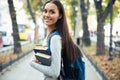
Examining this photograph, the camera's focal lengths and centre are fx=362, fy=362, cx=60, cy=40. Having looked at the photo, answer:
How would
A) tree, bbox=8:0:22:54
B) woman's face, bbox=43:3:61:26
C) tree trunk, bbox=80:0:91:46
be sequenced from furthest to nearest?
tree trunk, bbox=80:0:91:46 → tree, bbox=8:0:22:54 → woman's face, bbox=43:3:61:26

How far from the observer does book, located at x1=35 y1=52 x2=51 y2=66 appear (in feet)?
9.82

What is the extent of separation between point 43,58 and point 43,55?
30 millimetres

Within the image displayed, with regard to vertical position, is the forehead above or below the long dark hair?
above

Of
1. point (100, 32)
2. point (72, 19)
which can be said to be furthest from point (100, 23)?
point (72, 19)

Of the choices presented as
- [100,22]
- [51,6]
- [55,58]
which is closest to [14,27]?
[100,22]

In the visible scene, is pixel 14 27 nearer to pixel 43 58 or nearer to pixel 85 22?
pixel 85 22

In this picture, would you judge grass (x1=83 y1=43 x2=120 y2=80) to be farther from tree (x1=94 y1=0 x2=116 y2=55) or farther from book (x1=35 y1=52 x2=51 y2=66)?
book (x1=35 y1=52 x2=51 y2=66)

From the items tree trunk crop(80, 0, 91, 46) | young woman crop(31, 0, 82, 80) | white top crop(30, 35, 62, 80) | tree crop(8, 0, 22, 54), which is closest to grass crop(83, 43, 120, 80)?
tree crop(8, 0, 22, 54)

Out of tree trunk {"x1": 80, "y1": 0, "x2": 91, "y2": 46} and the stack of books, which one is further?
tree trunk {"x1": 80, "y1": 0, "x2": 91, "y2": 46}

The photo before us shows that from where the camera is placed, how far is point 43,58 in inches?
120

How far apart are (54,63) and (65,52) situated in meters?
0.16

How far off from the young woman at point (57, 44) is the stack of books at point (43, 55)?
0.03 metres

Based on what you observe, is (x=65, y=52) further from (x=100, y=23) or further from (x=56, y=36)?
(x=100, y=23)

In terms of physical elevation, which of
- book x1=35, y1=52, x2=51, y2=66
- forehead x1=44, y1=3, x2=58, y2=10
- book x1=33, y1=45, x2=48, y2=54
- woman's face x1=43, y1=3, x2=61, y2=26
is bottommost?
book x1=35, y1=52, x2=51, y2=66
